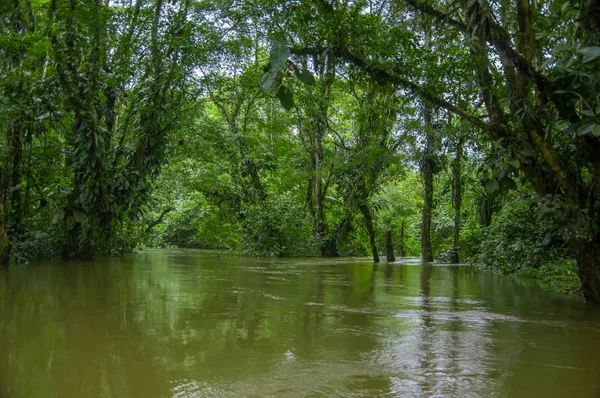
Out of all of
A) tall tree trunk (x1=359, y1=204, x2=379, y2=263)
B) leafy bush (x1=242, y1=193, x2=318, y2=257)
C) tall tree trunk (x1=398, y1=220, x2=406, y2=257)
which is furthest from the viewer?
tall tree trunk (x1=398, y1=220, x2=406, y2=257)

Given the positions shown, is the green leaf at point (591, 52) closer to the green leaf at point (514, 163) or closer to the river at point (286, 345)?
the green leaf at point (514, 163)

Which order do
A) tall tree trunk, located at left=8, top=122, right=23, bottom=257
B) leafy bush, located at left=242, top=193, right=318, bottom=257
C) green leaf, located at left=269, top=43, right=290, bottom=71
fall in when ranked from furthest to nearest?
leafy bush, located at left=242, top=193, right=318, bottom=257
tall tree trunk, located at left=8, top=122, right=23, bottom=257
green leaf, located at left=269, top=43, right=290, bottom=71

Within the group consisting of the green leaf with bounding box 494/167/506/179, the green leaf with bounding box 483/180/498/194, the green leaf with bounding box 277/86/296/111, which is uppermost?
the green leaf with bounding box 494/167/506/179

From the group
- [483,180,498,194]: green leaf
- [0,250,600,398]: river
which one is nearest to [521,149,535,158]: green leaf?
[483,180,498,194]: green leaf

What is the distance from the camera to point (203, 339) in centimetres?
317

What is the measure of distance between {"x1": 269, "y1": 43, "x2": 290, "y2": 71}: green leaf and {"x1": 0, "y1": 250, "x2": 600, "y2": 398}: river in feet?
4.86

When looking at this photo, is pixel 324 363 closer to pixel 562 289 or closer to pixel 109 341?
pixel 109 341

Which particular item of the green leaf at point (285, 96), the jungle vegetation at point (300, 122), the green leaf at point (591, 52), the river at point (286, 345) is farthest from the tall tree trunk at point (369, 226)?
the green leaf at point (285, 96)

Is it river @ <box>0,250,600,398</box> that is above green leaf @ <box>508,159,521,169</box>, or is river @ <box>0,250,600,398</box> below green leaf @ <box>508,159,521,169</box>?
below

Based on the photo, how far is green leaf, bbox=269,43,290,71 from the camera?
212 centimetres

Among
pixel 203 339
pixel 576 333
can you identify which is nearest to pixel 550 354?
pixel 576 333

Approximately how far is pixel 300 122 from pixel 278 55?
16.0m

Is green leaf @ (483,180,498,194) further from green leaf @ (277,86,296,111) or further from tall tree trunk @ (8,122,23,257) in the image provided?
tall tree trunk @ (8,122,23,257)

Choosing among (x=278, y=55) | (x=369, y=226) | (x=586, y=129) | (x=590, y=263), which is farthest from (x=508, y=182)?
(x=369, y=226)
